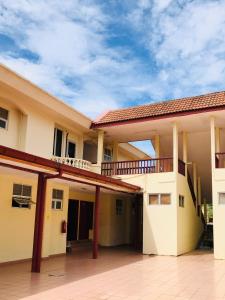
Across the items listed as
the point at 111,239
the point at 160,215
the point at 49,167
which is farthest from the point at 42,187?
the point at 111,239

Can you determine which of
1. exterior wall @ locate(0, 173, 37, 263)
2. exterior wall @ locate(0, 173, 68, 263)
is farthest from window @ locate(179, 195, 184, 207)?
exterior wall @ locate(0, 173, 37, 263)

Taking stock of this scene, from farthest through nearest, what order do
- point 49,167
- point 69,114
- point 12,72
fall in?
1. point 69,114
2. point 12,72
3. point 49,167

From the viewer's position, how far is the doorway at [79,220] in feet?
52.9

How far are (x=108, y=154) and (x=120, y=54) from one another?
8.09 m

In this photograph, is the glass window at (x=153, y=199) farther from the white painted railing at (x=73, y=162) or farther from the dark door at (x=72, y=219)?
the dark door at (x=72, y=219)

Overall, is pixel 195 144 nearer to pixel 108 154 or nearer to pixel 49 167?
pixel 108 154

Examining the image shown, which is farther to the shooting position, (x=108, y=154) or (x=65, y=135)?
(x=108, y=154)

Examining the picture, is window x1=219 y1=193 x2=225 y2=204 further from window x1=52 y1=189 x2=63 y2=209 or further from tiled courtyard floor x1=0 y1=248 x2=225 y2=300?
window x1=52 y1=189 x2=63 y2=209

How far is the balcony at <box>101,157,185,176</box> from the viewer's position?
1520 centimetres

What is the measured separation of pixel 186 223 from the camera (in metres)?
15.5

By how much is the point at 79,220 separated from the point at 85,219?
0.60m

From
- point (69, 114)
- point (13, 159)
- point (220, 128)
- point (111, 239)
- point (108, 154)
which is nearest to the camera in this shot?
point (13, 159)

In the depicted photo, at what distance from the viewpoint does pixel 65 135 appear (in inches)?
605

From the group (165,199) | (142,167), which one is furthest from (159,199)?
(142,167)
